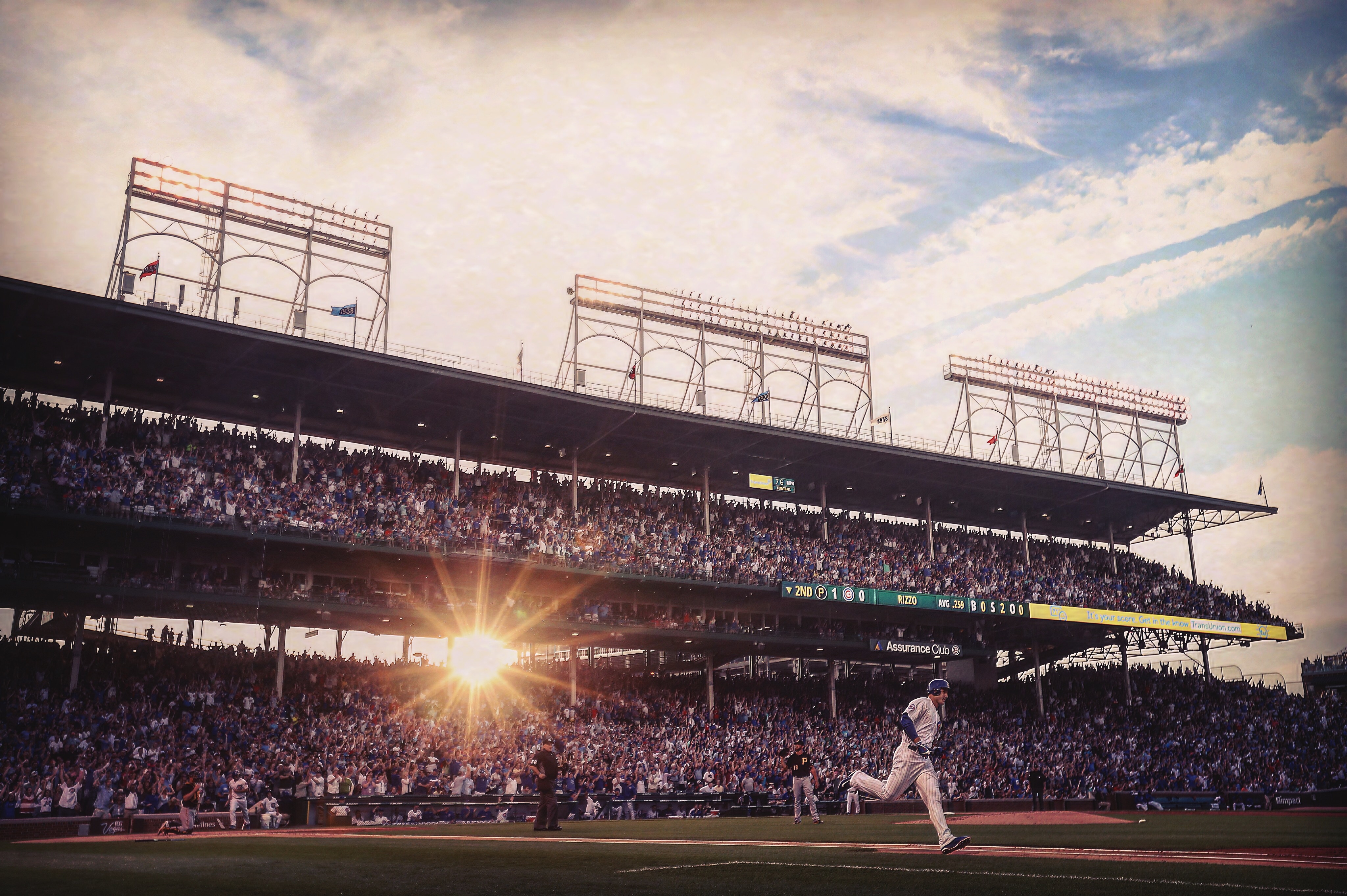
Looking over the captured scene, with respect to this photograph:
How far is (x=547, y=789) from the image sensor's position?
65.9 feet

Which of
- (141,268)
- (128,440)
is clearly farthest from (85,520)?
(141,268)

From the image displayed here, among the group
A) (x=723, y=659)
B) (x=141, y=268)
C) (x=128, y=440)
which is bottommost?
(x=723, y=659)

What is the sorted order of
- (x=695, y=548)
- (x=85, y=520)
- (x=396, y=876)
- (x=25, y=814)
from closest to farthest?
1. (x=396, y=876)
2. (x=25, y=814)
3. (x=85, y=520)
4. (x=695, y=548)

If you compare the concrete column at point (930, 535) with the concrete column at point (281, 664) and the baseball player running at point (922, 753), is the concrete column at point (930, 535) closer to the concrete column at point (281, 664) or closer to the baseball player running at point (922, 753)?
the concrete column at point (281, 664)

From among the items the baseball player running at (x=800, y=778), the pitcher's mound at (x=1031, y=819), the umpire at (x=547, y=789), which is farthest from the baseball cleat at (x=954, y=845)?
the baseball player running at (x=800, y=778)

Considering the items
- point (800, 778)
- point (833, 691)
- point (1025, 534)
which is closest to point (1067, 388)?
point (1025, 534)

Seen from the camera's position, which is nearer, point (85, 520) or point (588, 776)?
point (85, 520)

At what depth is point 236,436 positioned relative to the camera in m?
40.7

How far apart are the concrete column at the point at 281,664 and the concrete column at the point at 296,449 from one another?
225 inches

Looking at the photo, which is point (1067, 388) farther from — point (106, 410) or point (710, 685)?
point (106, 410)

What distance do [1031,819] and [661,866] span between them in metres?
20.1

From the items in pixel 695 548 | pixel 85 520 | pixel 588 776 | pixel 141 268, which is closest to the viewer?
pixel 85 520

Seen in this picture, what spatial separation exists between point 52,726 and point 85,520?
21.7 feet

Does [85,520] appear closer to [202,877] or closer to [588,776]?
[588,776]
